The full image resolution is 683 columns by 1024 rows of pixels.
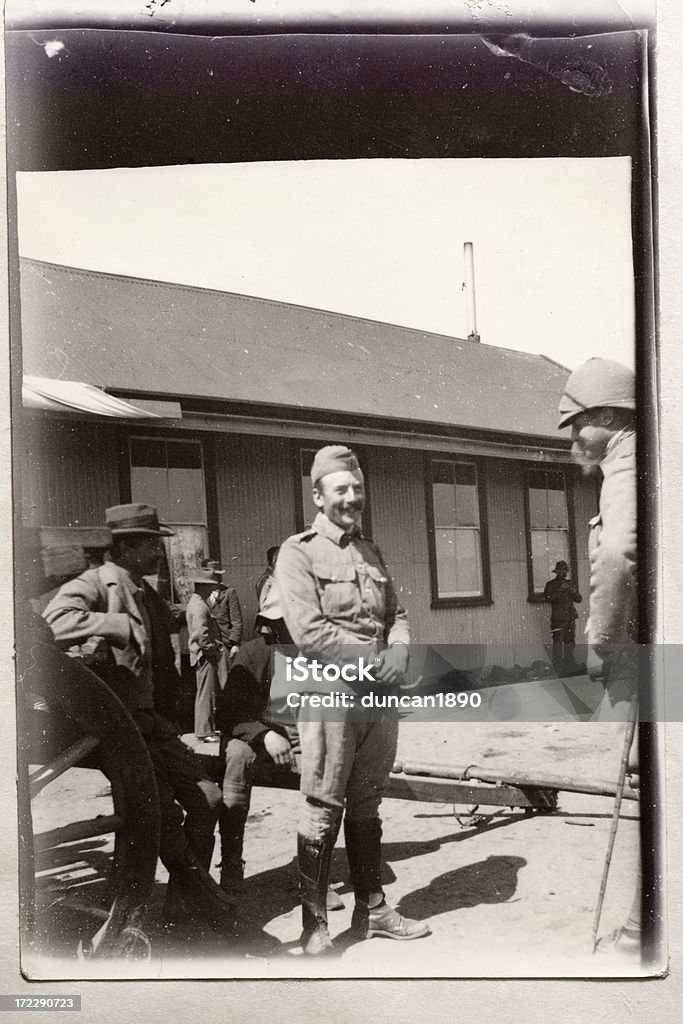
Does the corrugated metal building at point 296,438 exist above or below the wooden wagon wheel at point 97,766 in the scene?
above

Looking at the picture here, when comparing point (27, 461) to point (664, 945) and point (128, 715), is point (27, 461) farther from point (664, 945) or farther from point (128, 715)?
point (664, 945)

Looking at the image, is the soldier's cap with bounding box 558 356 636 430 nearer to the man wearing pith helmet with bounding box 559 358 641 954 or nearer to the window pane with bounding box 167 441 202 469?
the man wearing pith helmet with bounding box 559 358 641 954

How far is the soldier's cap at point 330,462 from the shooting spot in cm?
304

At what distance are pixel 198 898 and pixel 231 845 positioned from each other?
9.0 inches

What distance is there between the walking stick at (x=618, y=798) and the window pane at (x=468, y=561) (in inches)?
29.3

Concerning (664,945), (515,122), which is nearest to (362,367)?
(515,122)

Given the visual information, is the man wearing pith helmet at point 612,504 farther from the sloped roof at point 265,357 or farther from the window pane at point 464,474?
the window pane at point 464,474

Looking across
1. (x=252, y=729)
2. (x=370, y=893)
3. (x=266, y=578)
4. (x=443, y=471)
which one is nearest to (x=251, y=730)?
(x=252, y=729)

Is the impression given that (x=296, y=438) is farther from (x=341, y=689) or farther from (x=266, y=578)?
(x=341, y=689)

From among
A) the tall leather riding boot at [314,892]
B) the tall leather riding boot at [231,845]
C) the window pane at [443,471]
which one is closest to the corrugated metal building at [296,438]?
the window pane at [443,471]

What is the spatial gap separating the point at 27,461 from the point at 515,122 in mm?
2242

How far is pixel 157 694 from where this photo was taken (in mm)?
3039

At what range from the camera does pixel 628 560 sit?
312cm

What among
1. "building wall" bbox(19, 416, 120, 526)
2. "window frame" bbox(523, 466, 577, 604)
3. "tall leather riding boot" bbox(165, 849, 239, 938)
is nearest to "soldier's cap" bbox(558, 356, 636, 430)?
"window frame" bbox(523, 466, 577, 604)
